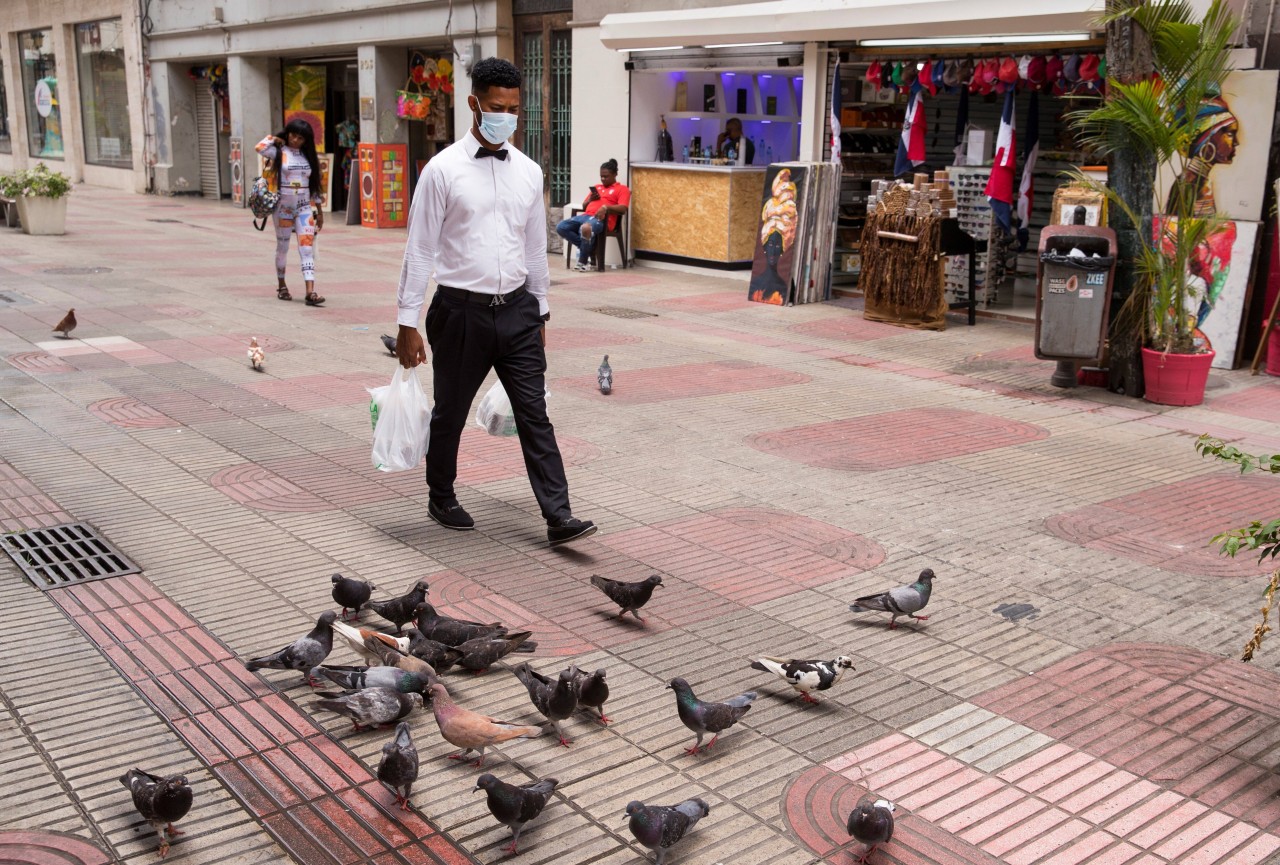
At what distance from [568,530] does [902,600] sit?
69.7 inches

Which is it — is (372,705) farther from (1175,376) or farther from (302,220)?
(302,220)

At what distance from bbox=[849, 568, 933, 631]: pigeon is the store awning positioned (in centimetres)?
726

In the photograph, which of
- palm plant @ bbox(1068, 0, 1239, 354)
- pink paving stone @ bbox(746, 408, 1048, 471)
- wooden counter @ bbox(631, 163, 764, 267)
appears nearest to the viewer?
pink paving stone @ bbox(746, 408, 1048, 471)

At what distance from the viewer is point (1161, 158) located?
9.66m

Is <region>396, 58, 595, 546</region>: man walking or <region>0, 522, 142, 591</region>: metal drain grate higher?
<region>396, 58, 595, 546</region>: man walking

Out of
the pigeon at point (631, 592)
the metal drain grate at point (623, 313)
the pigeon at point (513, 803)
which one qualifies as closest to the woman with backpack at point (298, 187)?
the metal drain grate at point (623, 313)

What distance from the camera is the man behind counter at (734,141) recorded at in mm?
17062

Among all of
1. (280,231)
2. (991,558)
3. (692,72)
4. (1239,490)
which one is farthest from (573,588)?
(692,72)

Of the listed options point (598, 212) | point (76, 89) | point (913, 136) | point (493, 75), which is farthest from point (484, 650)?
point (76, 89)

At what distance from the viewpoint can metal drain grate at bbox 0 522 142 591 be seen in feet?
18.3

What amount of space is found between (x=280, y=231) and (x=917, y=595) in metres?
10.4

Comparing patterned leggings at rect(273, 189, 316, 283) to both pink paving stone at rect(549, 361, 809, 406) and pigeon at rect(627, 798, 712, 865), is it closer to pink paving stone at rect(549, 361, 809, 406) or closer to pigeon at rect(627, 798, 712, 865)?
pink paving stone at rect(549, 361, 809, 406)

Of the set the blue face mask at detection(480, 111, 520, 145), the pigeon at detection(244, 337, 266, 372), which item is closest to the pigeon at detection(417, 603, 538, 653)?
the blue face mask at detection(480, 111, 520, 145)

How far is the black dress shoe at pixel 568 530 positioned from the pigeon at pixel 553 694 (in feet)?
5.55
